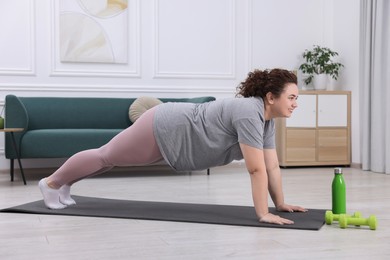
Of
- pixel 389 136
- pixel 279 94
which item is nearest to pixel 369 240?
pixel 279 94

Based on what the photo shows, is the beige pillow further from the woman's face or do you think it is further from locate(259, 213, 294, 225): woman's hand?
locate(259, 213, 294, 225): woman's hand

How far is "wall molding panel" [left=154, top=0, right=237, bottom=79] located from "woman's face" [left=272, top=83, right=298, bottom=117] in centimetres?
306

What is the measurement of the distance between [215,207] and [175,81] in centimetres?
272

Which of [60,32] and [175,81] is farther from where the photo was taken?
[175,81]

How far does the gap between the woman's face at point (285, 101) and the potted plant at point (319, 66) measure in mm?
3269

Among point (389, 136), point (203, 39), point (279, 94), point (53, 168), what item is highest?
point (203, 39)

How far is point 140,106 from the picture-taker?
4.99 meters

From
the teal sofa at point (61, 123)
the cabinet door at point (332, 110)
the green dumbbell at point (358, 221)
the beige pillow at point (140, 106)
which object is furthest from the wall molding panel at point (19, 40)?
the green dumbbell at point (358, 221)

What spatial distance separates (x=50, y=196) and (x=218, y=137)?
93 centimetres

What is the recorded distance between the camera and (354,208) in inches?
115

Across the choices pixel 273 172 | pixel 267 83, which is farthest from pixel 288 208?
pixel 267 83

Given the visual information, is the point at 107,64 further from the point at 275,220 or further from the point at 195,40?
the point at 275,220

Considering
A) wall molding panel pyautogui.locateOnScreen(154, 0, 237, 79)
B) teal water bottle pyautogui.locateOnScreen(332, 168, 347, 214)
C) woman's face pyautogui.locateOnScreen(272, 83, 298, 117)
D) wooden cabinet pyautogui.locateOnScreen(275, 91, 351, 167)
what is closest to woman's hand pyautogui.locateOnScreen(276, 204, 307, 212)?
teal water bottle pyautogui.locateOnScreen(332, 168, 347, 214)

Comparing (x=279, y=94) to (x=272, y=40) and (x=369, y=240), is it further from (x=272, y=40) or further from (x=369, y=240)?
(x=272, y=40)
